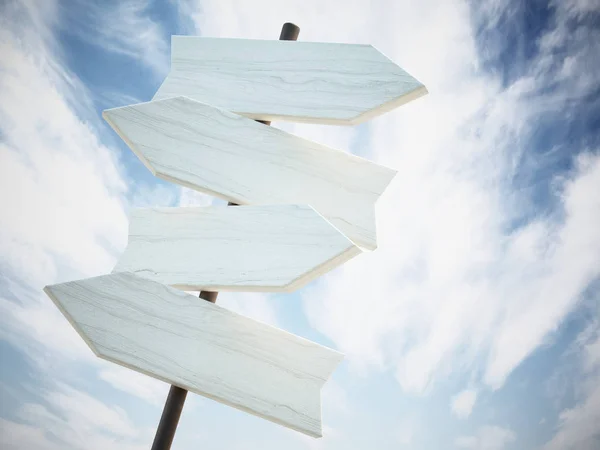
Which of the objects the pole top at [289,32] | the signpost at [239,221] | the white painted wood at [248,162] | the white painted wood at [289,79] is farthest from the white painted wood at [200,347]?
the pole top at [289,32]

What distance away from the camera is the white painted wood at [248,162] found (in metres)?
1.00

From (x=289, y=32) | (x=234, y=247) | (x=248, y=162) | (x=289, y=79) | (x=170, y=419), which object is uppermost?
(x=289, y=32)

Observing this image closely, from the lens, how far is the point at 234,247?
0.94 m

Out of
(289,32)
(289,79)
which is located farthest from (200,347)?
(289,32)

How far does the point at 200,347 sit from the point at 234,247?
193 millimetres

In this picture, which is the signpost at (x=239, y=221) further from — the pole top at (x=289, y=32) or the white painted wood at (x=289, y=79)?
the pole top at (x=289, y=32)

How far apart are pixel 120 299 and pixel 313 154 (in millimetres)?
476

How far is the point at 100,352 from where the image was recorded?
2.93ft

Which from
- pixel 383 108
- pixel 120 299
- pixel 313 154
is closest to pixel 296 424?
pixel 120 299

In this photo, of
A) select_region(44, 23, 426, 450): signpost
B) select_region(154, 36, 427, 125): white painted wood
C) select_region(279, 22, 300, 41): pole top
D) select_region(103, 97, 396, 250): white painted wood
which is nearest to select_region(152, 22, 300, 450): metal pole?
select_region(44, 23, 426, 450): signpost

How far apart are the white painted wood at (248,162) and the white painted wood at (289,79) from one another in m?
0.06

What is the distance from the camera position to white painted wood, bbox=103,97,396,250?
1.00m

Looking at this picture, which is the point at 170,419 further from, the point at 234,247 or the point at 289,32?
the point at 289,32

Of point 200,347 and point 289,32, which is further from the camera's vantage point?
point 289,32
